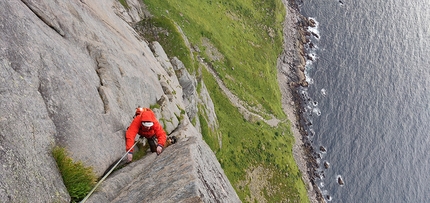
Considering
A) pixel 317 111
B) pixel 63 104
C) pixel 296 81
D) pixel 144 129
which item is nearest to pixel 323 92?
pixel 317 111

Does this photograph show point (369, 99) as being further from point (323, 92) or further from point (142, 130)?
point (142, 130)

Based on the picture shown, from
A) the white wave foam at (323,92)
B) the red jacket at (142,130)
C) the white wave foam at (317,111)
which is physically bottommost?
the white wave foam at (317,111)

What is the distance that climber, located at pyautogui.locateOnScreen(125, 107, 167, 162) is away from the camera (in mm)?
18891

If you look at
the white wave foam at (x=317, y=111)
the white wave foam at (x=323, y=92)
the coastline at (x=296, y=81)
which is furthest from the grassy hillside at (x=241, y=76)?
the white wave foam at (x=323, y=92)

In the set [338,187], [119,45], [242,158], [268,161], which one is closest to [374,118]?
[338,187]

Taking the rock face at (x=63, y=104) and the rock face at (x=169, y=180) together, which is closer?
the rock face at (x=63, y=104)

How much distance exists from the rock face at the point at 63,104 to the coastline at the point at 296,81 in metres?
60.0

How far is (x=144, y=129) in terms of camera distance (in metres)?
19.5

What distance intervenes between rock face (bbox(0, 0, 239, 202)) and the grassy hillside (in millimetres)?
22823

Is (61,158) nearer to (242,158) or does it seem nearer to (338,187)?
(242,158)

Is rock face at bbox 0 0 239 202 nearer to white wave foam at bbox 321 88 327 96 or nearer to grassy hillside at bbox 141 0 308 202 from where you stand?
grassy hillside at bbox 141 0 308 202

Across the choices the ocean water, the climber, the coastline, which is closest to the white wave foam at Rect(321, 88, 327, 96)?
the ocean water

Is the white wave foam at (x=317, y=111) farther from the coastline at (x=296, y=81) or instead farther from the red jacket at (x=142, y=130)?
the red jacket at (x=142, y=130)

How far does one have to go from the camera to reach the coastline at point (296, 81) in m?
76.4
